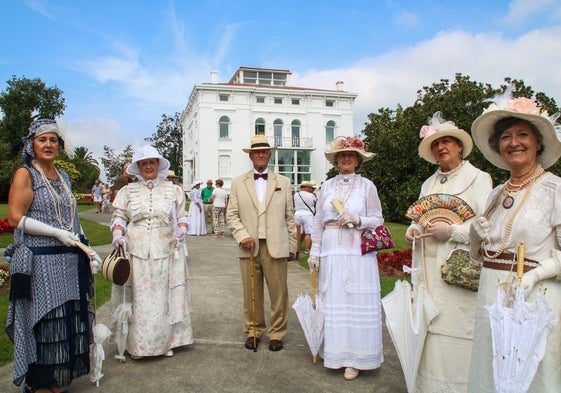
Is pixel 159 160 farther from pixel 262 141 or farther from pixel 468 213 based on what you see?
pixel 468 213

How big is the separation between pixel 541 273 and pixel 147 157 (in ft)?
12.4

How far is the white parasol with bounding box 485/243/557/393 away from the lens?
2238mm

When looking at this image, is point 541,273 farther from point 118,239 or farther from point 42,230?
point 118,239

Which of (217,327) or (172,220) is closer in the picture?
(172,220)

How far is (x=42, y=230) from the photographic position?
3666 millimetres

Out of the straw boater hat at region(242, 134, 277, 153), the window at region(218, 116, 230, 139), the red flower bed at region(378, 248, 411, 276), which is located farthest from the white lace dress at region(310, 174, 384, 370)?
the window at region(218, 116, 230, 139)

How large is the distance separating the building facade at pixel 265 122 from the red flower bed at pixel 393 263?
36894 mm

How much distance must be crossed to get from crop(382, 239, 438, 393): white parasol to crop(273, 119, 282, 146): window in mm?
45312

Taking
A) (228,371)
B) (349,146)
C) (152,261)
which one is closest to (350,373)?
(228,371)

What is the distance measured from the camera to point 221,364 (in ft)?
15.3

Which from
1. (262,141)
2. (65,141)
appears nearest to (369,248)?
(262,141)

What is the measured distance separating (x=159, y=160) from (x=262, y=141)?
1168 mm

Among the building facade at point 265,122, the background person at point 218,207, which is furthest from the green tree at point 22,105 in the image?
the background person at point 218,207

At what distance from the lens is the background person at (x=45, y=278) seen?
3.65 meters
